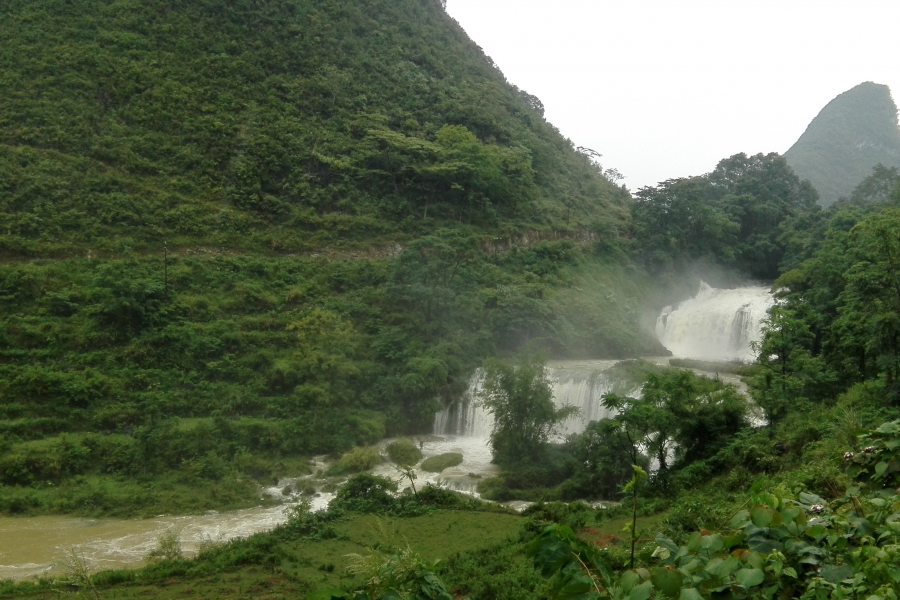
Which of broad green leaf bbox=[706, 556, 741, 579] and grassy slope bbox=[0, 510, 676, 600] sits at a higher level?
broad green leaf bbox=[706, 556, 741, 579]

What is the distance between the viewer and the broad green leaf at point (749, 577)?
1.80 m

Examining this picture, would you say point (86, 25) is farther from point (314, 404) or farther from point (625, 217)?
point (625, 217)

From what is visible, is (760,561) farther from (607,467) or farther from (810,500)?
(607,467)

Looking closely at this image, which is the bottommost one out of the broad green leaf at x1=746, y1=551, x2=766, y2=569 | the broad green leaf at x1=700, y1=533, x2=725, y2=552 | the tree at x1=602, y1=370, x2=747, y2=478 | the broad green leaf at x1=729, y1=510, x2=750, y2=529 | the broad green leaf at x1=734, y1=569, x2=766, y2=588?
the tree at x1=602, y1=370, x2=747, y2=478

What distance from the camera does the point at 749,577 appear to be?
1.82m

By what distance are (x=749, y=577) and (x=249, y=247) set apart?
25303mm

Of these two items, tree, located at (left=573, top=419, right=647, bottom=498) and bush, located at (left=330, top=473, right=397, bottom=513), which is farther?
tree, located at (left=573, top=419, right=647, bottom=498)

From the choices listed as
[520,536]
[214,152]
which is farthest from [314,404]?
[214,152]

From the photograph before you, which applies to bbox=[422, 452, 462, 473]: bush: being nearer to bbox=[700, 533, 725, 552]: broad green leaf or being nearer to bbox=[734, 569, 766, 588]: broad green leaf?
bbox=[700, 533, 725, 552]: broad green leaf

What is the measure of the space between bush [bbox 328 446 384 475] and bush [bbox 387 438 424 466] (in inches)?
23.9

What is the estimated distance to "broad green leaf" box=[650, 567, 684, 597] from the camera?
1.79 m

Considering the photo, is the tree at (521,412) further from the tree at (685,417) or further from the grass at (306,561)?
the grass at (306,561)

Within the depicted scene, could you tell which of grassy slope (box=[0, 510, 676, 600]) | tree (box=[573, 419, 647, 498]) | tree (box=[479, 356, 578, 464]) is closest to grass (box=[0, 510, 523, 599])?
grassy slope (box=[0, 510, 676, 600])

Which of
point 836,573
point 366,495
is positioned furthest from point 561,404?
point 836,573
